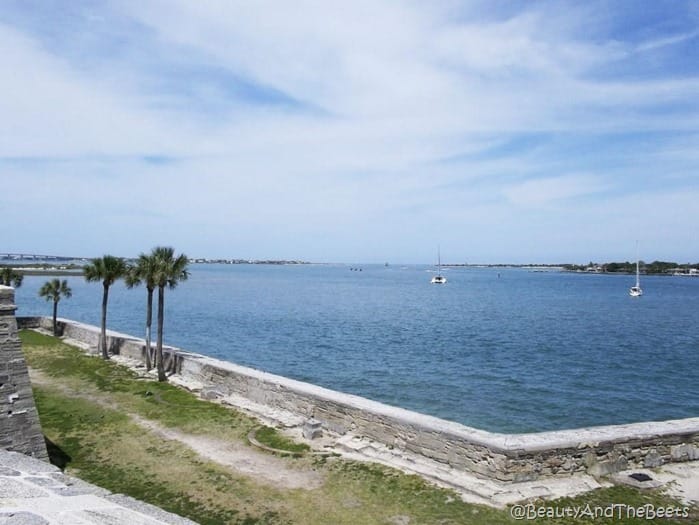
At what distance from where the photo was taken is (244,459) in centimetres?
1008

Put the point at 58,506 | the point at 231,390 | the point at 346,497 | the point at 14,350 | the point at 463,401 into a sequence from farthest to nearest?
1. the point at 463,401
2. the point at 231,390
3. the point at 14,350
4. the point at 346,497
5. the point at 58,506

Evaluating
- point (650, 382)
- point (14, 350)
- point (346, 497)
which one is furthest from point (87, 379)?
point (650, 382)

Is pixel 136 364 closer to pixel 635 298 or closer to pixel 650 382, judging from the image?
pixel 650 382

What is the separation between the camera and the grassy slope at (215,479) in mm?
7762

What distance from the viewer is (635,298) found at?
261 ft

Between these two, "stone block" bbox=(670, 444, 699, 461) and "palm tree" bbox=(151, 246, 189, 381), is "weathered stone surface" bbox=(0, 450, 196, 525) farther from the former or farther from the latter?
"palm tree" bbox=(151, 246, 189, 381)

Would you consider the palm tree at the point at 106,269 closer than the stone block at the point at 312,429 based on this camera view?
No

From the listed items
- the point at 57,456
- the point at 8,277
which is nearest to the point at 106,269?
the point at 8,277

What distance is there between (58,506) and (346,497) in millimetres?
4822

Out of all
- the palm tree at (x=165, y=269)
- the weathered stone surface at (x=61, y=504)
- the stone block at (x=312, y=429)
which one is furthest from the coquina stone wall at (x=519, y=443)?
the palm tree at (x=165, y=269)

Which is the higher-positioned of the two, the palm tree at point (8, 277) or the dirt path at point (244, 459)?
the palm tree at point (8, 277)

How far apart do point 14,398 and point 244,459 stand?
13.7 ft

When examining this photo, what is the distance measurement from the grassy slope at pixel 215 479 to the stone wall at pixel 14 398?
0.96 meters

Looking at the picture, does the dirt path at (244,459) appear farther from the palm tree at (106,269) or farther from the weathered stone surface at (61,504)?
the palm tree at (106,269)
